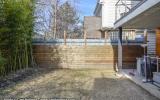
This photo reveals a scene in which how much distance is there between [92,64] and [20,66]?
434 cm

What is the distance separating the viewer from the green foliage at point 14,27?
10462 mm

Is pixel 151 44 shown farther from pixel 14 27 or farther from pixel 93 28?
pixel 14 27

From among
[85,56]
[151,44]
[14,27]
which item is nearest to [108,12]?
[151,44]

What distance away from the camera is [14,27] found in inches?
432

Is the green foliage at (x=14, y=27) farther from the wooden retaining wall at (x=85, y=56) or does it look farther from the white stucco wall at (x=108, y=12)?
the white stucco wall at (x=108, y=12)

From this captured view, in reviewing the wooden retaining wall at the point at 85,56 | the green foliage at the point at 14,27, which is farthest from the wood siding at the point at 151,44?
the green foliage at the point at 14,27

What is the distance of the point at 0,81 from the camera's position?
30.4 ft

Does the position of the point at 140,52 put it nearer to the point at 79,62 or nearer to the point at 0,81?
the point at 79,62

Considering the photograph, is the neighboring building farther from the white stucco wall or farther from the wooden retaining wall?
the wooden retaining wall

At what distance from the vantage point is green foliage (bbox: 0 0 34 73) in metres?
10.5

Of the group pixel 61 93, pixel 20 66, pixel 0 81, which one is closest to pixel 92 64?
pixel 20 66

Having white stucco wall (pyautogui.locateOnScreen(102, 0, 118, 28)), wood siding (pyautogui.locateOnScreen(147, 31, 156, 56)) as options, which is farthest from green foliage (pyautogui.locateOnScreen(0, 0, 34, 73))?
white stucco wall (pyautogui.locateOnScreen(102, 0, 118, 28))

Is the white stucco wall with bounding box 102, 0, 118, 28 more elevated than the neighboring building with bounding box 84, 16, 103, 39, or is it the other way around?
the white stucco wall with bounding box 102, 0, 118, 28

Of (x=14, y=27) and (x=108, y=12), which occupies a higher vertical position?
(x=108, y=12)
